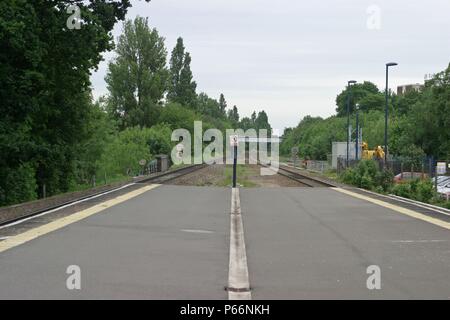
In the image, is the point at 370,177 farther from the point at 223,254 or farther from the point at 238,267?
the point at 238,267

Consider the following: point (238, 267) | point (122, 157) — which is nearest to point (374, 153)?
point (122, 157)

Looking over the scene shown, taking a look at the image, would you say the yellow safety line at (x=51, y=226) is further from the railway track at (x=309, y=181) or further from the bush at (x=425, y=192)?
the railway track at (x=309, y=181)

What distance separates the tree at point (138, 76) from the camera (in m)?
80.8

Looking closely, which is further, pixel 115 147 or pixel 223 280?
Result: pixel 115 147

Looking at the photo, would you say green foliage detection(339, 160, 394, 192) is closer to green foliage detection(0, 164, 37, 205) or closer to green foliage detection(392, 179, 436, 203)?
green foliage detection(392, 179, 436, 203)

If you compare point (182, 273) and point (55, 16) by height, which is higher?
point (55, 16)

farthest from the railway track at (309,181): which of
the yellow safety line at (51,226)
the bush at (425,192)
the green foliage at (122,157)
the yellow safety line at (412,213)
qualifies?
the yellow safety line at (51,226)

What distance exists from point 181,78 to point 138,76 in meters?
26.0

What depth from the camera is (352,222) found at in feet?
50.2

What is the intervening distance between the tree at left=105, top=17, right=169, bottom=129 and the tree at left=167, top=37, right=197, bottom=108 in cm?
2127

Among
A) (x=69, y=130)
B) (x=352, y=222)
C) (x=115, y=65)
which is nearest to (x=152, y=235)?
(x=352, y=222)

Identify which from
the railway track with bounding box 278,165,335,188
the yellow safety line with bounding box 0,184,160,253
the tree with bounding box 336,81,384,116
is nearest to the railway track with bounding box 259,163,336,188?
the railway track with bounding box 278,165,335,188
